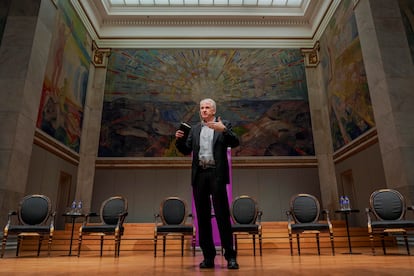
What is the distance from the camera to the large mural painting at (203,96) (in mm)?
11094

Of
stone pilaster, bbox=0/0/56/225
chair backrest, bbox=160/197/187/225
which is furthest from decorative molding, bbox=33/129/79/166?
chair backrest, bbox=160/197/187/225

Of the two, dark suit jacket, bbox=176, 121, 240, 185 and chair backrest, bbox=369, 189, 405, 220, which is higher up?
dark suit jacket, bbox=176, 121, 240, 185

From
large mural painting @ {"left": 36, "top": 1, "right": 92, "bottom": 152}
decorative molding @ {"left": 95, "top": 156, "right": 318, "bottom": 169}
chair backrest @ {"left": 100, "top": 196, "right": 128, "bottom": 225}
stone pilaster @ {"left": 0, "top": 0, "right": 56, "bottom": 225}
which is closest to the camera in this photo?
chair backrest @ {"left": 100, "top": 196, "right": 128, "bottom": 225}

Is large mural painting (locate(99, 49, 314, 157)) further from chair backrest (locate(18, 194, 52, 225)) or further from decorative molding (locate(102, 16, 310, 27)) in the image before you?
chair backrest (locate(18, 194, 52, 225))

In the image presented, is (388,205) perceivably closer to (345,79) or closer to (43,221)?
(345,79)

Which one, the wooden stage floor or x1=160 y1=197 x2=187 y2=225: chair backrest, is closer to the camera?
the wooden stage floor

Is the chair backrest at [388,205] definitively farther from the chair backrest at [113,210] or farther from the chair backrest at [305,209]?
the chair backrest at [113,210]

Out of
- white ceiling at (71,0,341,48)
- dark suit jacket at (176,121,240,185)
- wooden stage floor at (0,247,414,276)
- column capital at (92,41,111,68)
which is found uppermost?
white ceiling at (71,0,341,48)

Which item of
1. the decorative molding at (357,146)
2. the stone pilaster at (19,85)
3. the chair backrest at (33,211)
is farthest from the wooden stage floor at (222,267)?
the decorative molding at (357,146)

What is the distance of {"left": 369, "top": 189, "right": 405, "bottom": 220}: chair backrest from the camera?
5.29m

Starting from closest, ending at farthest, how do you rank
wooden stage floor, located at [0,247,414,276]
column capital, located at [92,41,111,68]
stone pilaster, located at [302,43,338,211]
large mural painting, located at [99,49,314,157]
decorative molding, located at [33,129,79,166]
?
wooden stage floor, located at [0,247,414,276], decorative molding, located at [33,129,79,166], stone pilaster, located at [302,43,338,211], large mural painting, located at [99,49,314,157], column capital, located at [92,41,111,68]

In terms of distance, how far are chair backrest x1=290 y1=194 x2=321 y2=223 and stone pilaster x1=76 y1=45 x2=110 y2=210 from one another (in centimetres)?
732

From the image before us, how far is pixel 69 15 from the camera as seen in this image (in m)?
9.82

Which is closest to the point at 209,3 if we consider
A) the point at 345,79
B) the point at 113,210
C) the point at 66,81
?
the point at 345,79
